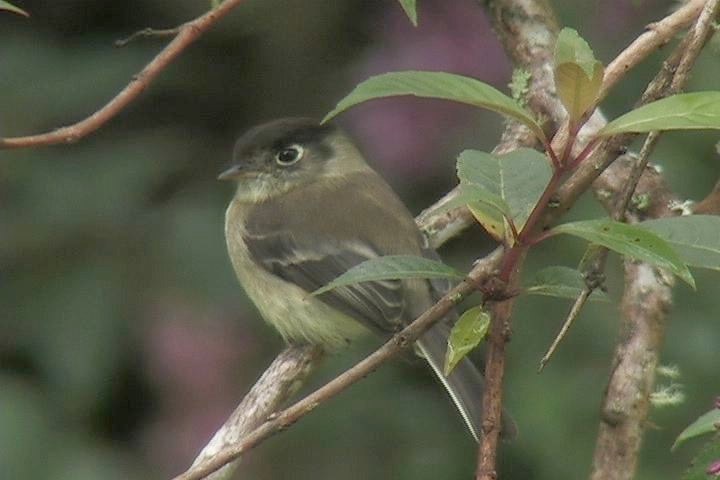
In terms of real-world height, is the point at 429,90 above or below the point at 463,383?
below

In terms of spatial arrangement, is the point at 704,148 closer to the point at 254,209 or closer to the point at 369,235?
the point at 369,235

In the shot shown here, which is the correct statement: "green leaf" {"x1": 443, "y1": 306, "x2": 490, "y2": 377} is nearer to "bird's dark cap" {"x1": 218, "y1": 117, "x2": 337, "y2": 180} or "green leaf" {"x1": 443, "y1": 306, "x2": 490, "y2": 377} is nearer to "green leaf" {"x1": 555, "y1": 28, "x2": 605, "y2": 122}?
"green leaf" {"x1": 555, "y1": 28, "x2": 605, "y2": 122}

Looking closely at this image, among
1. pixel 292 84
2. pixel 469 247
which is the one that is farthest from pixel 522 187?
pixel 292 84

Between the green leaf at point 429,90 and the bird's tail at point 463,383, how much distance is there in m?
1.83

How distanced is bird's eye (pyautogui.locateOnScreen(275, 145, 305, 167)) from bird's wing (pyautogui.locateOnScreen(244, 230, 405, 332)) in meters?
0.29

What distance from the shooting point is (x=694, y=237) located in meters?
2.12

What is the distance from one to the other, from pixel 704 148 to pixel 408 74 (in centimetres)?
310

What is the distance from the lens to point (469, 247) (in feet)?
17.7

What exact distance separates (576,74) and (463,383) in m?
2.06

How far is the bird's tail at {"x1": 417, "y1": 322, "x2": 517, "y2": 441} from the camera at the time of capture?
3.83 m

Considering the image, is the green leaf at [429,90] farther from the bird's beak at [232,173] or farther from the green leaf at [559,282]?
the bird's beak at [232,173]

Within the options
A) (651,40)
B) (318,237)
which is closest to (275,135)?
(318,237)

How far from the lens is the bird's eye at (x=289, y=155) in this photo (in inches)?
204

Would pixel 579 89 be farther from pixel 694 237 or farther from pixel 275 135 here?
pixel 275 135
